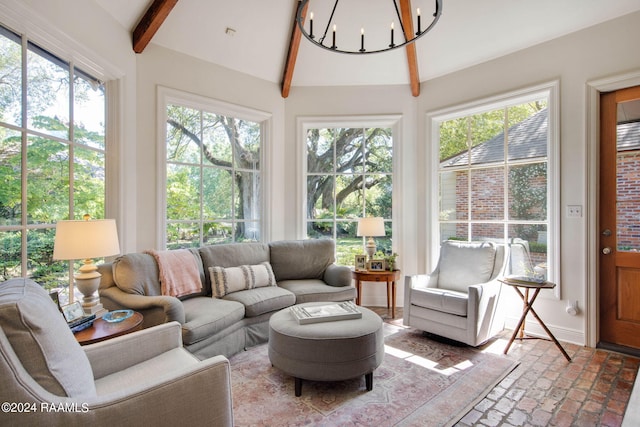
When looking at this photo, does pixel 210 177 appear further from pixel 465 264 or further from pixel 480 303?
pixel 480 303

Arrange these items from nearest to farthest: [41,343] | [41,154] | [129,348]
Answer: [41,343] → [129,348] → [41,154]

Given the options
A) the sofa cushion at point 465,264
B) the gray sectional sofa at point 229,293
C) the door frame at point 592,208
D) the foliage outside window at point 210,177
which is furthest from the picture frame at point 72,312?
the door frame at point 592,208

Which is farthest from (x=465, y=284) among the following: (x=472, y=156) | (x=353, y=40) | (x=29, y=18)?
(x=29, y=18)

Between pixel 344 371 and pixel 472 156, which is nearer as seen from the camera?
pixel 344 371

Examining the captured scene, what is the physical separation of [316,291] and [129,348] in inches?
73.9

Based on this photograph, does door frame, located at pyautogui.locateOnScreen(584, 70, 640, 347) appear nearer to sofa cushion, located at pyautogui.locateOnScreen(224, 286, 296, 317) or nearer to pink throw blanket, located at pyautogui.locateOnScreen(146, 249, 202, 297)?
sofa cushion, located at pyautogui.locateOnScreen(224, 286, 296, 317)

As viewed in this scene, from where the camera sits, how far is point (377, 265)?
12.0 ft

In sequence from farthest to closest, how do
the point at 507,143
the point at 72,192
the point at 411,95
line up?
the point at 411,95, the point at 507,143, the point at 72,192

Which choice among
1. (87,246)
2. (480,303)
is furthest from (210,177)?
(480,303)

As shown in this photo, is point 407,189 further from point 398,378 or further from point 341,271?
point 398,378

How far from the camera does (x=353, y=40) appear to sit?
12.3ft

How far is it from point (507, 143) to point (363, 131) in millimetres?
1647

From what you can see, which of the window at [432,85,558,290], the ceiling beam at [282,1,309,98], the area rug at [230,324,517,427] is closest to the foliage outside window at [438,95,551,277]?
the window at [432,85,558,290]

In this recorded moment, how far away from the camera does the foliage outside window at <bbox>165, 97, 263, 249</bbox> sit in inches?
131
